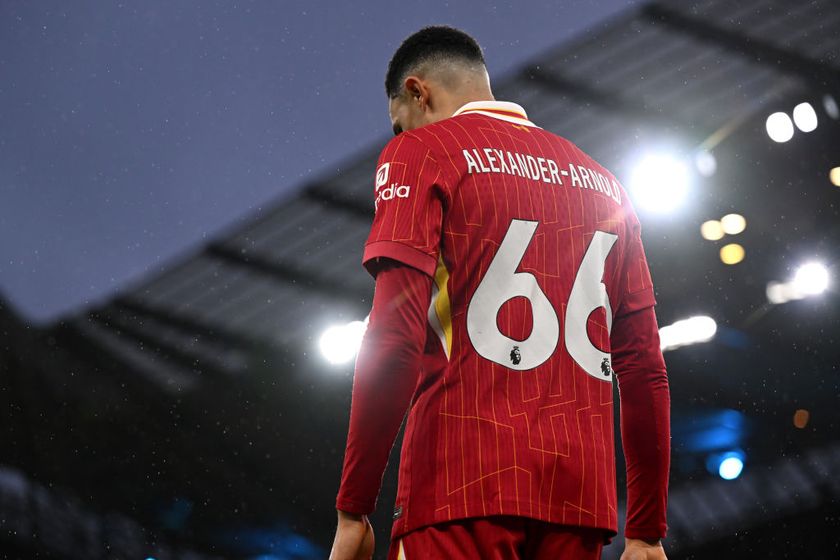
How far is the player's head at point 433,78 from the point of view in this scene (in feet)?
4.80

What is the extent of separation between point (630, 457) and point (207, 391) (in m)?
10.5

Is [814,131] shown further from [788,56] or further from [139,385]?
[139,385]

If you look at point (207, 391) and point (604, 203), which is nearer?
point (604, 203)

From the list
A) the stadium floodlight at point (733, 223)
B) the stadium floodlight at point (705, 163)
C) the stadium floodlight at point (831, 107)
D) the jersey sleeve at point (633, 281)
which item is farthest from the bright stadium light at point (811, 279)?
the jersey sleeve at point (633, 281)

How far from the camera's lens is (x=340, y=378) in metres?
11.2

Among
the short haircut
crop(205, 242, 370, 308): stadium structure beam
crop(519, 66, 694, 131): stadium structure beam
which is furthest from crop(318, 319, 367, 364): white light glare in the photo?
the short haircut

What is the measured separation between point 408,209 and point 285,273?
27.6 ft

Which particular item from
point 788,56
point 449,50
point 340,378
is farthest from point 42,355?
point 449,50

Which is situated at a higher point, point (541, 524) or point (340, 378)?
point (541, 524)

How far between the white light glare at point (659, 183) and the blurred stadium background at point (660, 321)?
2 centimetres

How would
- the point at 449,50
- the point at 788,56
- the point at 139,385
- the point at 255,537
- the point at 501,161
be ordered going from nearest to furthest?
the point at 501,161
the point at 449,50
the point at 788,56
the point at 139,385
the point at 255,537

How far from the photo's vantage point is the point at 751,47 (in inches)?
275

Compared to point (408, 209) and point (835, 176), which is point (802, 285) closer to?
point (835, 176)

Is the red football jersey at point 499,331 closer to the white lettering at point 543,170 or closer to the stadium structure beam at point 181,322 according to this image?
the white lettering at point 543,170
